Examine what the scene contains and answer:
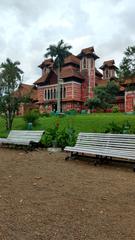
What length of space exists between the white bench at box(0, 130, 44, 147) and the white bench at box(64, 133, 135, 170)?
2.64 m

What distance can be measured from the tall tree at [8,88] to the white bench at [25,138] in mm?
4934

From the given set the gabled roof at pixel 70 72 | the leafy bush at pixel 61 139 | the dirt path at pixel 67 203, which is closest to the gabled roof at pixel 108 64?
the gabled roof at pixel 70 72

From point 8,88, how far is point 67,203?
49.9 feet

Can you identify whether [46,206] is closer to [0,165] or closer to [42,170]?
Answer: [42,170]

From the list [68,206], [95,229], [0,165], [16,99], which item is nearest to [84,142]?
[0,165]

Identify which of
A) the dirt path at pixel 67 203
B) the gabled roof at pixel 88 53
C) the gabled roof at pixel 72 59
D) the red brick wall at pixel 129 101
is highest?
the gabled roof at pixel 88 53

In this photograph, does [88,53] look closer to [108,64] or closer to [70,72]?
[70,72]

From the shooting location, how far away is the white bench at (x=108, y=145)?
7.89m

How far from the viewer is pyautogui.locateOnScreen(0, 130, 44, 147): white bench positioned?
38.9 feet

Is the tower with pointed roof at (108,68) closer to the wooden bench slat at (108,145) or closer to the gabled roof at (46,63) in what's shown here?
the gabled roof at (46,63)

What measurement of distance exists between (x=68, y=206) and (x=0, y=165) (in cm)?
428

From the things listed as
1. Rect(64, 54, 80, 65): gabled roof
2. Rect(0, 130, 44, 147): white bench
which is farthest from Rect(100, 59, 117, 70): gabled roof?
Rect(0, 130, 44, 147): white bench

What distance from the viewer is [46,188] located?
577cm

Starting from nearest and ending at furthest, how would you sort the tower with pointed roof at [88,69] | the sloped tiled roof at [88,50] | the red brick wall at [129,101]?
the red brick wall at [129,101] < the tower with pointed roof at [88,69] < the sloped tiled roof at [88,50]
